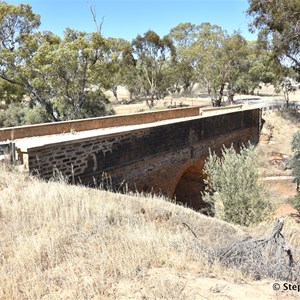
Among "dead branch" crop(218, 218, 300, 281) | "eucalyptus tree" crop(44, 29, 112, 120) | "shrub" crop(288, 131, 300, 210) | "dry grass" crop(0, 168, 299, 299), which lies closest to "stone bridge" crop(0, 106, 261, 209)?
"dry grass" crop(0, 168, 299, 299)

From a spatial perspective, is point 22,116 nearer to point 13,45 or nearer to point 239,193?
point 13,45

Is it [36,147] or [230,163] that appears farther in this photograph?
[230,163]

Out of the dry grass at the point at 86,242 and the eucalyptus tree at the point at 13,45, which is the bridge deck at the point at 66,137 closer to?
the dry grass at the point at 86,242

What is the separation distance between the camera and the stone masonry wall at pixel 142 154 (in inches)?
297

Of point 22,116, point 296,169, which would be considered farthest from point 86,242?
point 22,116

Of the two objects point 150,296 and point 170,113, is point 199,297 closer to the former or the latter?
point 150,296

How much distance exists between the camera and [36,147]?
691 centimetres

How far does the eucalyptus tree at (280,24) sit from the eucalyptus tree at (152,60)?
1434 centimetres

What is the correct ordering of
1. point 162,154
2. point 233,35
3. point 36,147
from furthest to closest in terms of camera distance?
point 233,35, point 162,154, point 36,147

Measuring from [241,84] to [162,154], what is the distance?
1041 inches

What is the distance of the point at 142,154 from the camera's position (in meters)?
9.94

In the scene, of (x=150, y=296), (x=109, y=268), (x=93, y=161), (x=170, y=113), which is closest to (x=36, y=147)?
(x=93, y=161)

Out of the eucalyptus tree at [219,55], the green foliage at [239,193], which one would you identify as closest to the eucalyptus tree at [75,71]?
the green foliage at [239,193]

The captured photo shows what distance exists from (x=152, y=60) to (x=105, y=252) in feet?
107
